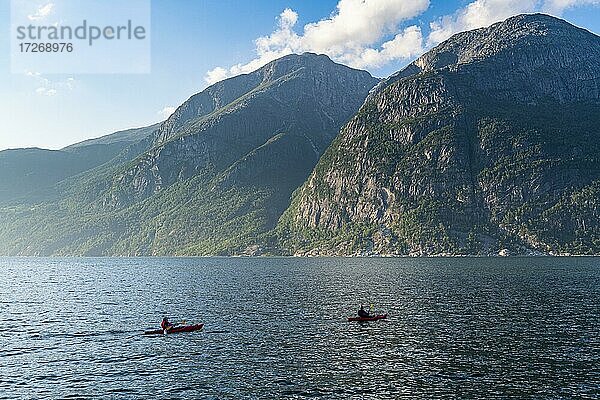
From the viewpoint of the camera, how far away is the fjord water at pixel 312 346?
5047 cm

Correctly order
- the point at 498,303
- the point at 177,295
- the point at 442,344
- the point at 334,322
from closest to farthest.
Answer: the point at 442,344, the point at 334,322, the point at 498,303, the point at 177,295

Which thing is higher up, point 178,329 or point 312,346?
point 178,329

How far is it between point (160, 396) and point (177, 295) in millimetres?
86675

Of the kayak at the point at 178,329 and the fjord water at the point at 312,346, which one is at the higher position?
the kayak at the point at 178,329

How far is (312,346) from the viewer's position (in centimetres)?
6756

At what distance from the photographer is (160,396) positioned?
48188 millimetres

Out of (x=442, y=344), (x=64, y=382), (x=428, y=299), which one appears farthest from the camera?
(x=428, y=299)

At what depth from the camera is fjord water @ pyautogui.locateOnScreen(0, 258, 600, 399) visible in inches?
1987

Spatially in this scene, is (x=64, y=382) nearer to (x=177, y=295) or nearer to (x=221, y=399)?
(x=221, y=399)

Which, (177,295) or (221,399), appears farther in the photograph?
(177,295)

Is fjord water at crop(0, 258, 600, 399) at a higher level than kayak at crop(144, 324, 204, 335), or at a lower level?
lower

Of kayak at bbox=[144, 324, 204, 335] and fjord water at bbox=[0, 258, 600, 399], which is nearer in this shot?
fjord water at bbox=[0, 258, 600, 399]

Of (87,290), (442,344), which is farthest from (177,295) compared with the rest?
(442,344)

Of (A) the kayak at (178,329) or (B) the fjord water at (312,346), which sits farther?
(A) the kayak at (178,329)
